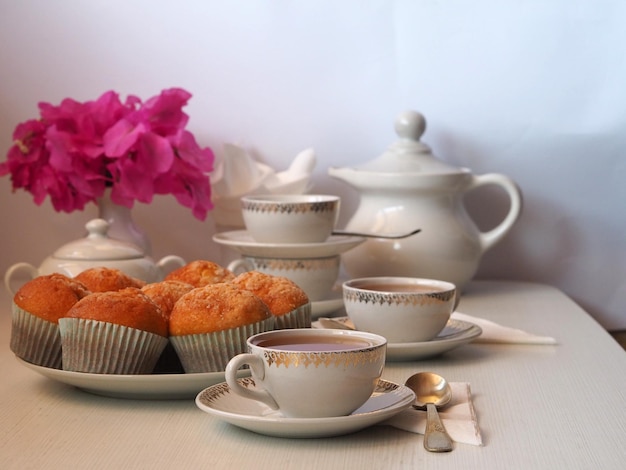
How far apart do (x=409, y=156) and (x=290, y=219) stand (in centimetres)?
34

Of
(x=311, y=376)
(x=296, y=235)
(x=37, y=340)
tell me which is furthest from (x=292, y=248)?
(x=311, y=376)

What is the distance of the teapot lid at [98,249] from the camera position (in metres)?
1.18

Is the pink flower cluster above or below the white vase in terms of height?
above

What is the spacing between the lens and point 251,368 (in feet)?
2.29

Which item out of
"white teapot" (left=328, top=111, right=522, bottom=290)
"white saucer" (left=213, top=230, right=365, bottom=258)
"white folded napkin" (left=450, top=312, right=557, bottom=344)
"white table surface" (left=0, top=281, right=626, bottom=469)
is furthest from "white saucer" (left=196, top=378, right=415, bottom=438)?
"white teapot" (left=328, top=111, right=522, bottom=290)

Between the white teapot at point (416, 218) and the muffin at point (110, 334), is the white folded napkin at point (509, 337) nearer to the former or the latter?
the white teapot at point (416, 218)

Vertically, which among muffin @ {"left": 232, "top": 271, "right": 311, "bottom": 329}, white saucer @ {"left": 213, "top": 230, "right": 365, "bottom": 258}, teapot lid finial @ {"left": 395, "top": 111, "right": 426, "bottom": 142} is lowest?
white saucer @ {"left": 213, "top": 230, "right": 365, "bottom": 258}

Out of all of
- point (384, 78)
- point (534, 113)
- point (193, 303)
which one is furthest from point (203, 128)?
point (193, 303)

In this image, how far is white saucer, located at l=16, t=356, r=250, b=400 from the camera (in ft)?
2.53

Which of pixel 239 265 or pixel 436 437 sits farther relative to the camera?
pixel 239 265

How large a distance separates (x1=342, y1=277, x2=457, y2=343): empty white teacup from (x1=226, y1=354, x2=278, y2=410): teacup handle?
259 millimetres

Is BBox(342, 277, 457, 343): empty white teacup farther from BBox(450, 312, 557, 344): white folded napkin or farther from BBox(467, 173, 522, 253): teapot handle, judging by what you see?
BBox(467, 173, 522, 253): teapot handle

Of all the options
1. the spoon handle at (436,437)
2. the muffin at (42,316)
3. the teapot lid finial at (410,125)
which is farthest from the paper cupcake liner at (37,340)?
the teapot lid finial at (410,125)

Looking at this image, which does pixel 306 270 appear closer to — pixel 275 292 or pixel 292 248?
pixel 292 248
